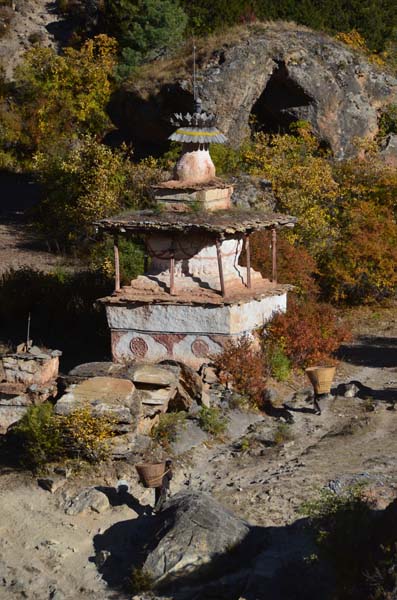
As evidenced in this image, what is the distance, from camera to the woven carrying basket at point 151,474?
1509cm

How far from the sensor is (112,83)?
48.0m

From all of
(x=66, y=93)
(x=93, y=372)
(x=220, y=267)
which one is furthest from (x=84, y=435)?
(x=66, y=93)

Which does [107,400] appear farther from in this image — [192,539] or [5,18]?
[5,18]

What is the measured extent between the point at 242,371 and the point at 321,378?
1.46m

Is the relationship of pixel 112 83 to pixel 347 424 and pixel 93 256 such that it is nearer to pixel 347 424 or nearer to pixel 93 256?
pixel 93 256

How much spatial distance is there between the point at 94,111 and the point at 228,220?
2635 cm

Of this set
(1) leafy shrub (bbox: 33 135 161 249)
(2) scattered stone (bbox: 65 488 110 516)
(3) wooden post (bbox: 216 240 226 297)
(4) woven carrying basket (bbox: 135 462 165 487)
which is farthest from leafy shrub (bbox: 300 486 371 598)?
(1) leafy shrub (bbox: 33 135 161 249)

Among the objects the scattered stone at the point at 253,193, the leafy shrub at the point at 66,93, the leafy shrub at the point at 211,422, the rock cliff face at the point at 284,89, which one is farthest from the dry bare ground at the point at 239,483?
the leafy shrub at the point at 66,93

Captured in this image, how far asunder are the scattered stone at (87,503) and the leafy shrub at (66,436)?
1.04 m

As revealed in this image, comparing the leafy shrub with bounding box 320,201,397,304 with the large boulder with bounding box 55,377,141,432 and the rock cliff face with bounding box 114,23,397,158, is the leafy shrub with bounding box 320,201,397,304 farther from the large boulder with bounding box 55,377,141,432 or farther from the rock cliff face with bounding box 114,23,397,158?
the large boulder with bounding box 55,377,141,432

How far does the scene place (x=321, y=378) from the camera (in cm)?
1934

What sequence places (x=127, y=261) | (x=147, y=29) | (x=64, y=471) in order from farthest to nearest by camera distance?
(x=147, y=29)
(x=127, y=261)
(x=64, y=471)

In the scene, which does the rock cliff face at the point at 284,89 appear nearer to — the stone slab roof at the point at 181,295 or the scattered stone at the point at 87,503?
the stone slab roof at the point at 181,295

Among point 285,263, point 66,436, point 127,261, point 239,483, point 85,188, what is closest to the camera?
point 239,483
